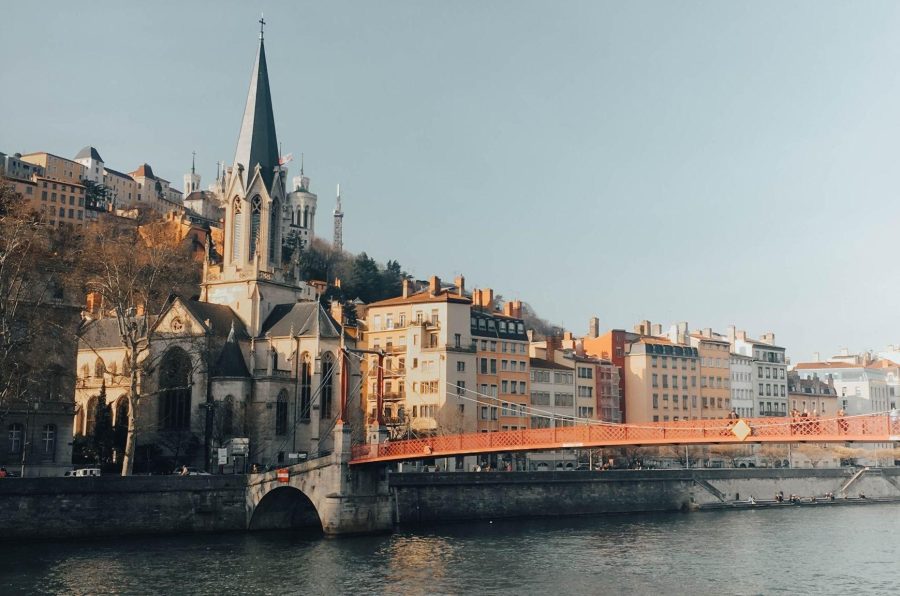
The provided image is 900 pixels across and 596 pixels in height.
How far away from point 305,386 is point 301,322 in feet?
14.1

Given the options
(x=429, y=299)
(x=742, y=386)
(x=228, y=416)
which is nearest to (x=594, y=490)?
(x=429, y=299)

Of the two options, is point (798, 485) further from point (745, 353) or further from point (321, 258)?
point (321, 258)

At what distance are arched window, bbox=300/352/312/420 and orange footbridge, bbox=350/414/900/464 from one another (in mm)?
15466

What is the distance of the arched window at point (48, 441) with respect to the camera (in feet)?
168

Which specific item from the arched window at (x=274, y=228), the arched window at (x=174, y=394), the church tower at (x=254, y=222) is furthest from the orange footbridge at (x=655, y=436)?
the arched window at (x=274, y=228)

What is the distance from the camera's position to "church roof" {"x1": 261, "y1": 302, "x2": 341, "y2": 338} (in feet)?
219

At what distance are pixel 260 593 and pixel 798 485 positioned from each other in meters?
54.6

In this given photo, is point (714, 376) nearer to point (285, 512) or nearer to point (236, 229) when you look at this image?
point (236, 229)

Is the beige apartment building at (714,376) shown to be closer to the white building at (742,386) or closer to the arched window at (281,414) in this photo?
the white building at (742,386)

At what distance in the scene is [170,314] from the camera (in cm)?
6750

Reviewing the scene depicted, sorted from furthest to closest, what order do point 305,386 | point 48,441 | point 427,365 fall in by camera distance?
point 427,365 < point 305,386 < point 48,441

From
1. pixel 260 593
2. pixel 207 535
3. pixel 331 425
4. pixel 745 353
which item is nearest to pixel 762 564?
pixel 260 593

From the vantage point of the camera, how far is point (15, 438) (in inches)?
1980

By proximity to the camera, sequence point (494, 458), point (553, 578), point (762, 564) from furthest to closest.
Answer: point (494, 458) → point (762, 564) → point (553, 578)
